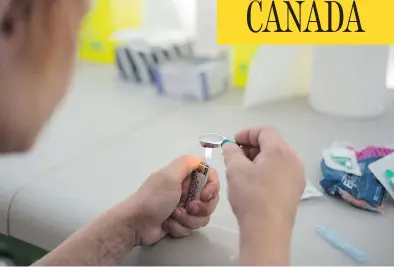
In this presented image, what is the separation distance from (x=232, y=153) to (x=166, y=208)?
93mm

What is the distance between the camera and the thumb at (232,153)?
0.60 metres

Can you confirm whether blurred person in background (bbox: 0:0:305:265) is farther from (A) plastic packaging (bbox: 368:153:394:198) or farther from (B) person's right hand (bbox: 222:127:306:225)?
(A) plastic packaging (bbox: 368:153:394:198)

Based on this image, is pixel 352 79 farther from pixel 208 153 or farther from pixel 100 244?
pixel 100 244

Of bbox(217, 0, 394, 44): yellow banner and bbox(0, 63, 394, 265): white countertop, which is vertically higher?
bbox(217, 0, 394, 44): yellow banner

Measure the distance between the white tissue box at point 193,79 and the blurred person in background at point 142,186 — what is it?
1.20 ft

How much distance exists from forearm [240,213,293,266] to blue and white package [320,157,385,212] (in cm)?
15

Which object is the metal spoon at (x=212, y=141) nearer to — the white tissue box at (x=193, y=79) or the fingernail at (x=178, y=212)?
the fingernail at (x=178, y=212)

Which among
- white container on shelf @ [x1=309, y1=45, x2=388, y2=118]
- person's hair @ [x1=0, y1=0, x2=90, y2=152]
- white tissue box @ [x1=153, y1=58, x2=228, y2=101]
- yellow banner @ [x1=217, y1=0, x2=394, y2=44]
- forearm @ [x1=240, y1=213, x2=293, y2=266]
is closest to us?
person's hair @ [x1=0, y1=0, x2=90, y2=152]

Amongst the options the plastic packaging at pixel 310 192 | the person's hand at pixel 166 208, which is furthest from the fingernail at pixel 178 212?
the plastic packaging at pixel 310 192

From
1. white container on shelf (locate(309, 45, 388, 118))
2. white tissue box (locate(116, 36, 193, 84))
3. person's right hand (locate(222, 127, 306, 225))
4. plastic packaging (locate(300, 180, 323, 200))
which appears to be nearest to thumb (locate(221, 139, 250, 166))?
person's right hand (locate(222, 127, 306, 225))

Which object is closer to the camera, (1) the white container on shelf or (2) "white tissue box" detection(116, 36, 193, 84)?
(1) the white container on shelf

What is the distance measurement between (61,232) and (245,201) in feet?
0.75

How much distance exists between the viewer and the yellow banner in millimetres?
751

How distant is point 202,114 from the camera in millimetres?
960
